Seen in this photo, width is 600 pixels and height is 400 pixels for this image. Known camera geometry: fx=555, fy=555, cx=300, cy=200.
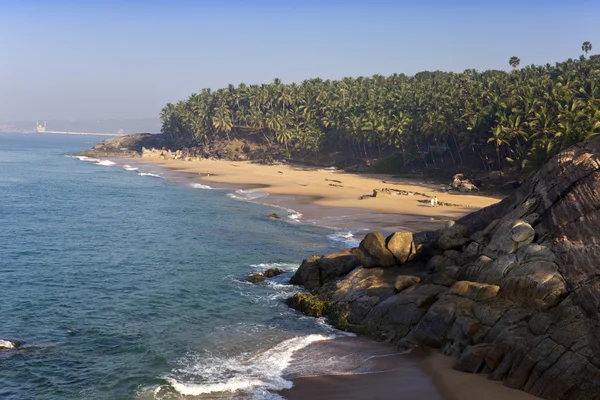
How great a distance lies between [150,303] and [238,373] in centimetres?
1152

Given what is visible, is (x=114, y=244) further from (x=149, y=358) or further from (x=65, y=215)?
(x=149, y=358)

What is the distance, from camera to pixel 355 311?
28.9 m

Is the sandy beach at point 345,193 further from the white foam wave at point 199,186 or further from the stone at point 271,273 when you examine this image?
the stone at point 271,273

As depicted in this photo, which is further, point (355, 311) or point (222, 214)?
point (222, 214)

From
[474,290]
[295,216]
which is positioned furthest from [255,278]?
[295,216]

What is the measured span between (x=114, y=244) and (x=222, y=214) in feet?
57.1

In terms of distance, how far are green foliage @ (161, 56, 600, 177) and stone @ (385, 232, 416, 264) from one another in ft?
120

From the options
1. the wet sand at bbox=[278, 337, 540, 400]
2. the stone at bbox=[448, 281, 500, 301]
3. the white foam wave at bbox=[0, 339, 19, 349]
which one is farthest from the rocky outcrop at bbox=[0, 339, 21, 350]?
the stone at bbox=[448, 281, 500, 301]

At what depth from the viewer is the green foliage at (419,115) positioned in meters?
77.2

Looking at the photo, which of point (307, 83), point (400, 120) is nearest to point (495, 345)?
point (400, 120)

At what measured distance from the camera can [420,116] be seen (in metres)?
104

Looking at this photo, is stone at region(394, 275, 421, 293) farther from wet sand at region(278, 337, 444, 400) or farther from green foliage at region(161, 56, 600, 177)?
green foliage at region(161, 56, 600, 177)

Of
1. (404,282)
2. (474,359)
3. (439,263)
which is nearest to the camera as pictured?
(474,359)

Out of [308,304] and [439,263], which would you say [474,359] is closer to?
[439,263]
